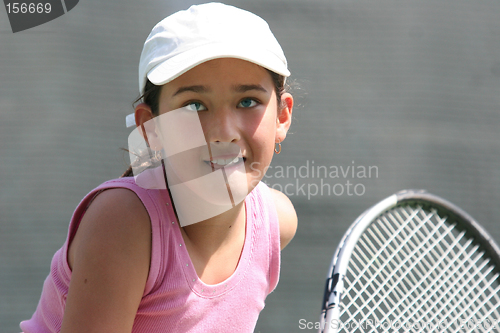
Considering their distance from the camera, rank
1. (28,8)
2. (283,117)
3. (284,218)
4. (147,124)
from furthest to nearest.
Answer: (28,8) < (284,218) < (283,117) < (147,124)

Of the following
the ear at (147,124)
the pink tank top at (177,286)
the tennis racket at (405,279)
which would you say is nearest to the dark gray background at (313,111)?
the tennis racket at (405,279)

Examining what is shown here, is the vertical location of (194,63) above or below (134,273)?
above

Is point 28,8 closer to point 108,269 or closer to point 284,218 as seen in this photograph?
point 284,218

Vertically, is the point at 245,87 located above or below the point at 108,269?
above

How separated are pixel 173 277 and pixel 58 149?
2.32 meters

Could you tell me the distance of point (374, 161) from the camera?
3.39 meters

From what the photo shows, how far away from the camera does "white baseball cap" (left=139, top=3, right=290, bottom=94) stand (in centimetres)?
103

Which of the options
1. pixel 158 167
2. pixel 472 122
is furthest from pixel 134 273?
pixel 472 122

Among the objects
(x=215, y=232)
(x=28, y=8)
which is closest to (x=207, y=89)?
(x=215, y=232)

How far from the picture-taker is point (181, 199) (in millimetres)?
1139

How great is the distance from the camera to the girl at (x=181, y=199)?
978 millimetres

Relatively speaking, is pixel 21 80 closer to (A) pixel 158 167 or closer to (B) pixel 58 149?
(B) pixel 58 149

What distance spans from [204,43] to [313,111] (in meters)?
2.44

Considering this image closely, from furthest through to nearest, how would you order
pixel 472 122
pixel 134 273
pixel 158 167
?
pixel 472 122, pixel 158 167, pixel 134 273
